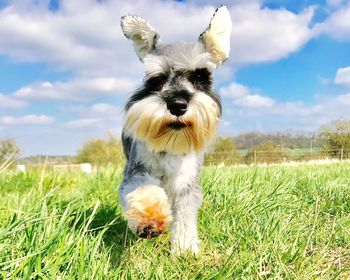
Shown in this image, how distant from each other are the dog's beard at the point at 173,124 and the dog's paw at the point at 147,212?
0.41 m

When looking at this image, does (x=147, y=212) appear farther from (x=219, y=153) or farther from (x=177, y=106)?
(x=219, y=153)

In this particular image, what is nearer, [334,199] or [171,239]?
[171,239]

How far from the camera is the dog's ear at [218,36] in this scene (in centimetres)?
423

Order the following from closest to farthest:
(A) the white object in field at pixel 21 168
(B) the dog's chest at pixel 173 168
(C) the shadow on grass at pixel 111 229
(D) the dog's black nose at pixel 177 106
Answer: (D) the dog's black nose at pixel 177 106 < (C) the shadow on grass at pixel 111 229 < (B) the dog's chest at pixel 173 168 < (A) the white object in field at pixel 21 168

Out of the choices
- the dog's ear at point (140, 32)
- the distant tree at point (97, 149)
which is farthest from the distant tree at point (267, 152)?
the dog's ear at point (140, 32)

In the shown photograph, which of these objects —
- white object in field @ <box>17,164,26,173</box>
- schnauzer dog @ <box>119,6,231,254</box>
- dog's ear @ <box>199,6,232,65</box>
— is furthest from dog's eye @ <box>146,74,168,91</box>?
white object in field @ <box>17,164,26,173</box>

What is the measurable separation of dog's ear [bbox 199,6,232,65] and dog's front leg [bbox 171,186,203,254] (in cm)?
127

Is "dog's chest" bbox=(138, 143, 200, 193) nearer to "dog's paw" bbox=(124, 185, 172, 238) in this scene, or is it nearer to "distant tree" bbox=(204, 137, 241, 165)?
A: "distant tree" bbox=(204, 137, 241, 165)

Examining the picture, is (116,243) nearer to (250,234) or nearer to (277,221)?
(250,234)

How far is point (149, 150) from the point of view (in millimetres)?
4023

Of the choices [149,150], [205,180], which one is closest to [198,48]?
[149,150]

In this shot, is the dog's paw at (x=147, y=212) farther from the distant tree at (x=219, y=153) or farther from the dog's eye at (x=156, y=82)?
the distant tree at (x=219, y=153)

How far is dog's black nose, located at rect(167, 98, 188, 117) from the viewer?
3559 mm

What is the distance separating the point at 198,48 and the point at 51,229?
1.97 metres
